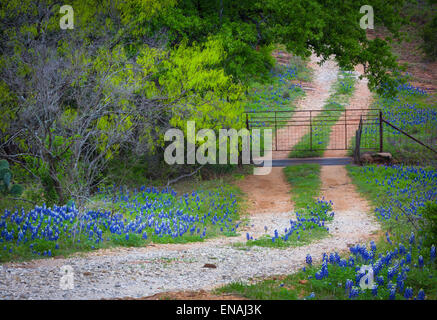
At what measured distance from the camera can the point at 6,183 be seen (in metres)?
12.4

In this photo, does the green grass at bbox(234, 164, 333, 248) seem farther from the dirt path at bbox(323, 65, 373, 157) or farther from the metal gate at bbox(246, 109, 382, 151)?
the metal gate at bbox(246, 109, 382, 151)

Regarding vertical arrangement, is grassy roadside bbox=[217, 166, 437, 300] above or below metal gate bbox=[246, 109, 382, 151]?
below

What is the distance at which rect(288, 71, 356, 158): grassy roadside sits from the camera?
23453 mm

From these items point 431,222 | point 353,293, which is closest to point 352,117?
point 431,222

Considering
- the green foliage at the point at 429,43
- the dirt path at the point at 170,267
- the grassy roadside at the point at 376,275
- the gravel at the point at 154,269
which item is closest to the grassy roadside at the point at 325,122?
the green foliage at the point at 429,43

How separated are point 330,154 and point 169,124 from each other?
9197 mm

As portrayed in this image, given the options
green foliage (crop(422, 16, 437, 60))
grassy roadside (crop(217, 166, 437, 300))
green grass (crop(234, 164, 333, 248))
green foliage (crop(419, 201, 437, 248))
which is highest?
green foliage (crop(422, 16, 437, 60))

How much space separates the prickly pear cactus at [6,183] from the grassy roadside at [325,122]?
1265cm

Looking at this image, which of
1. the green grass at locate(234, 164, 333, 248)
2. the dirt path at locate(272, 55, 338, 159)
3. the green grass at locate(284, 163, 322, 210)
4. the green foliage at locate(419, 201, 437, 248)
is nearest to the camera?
the green foliage at locate(419, 201, 437, 248)

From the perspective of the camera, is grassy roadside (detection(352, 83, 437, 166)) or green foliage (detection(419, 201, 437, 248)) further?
grassy roadside (detection(352, 83, 437, 166))

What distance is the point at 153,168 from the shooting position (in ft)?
59.8

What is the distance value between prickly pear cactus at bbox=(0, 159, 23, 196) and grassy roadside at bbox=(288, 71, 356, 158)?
1265 centimetres

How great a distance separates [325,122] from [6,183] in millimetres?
20186

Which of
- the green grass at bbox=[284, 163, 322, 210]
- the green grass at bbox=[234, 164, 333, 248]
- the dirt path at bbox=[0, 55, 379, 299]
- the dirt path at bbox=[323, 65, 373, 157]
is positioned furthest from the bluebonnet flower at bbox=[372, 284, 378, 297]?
the dirt path at bbox=[323, 65, 373, 157]
